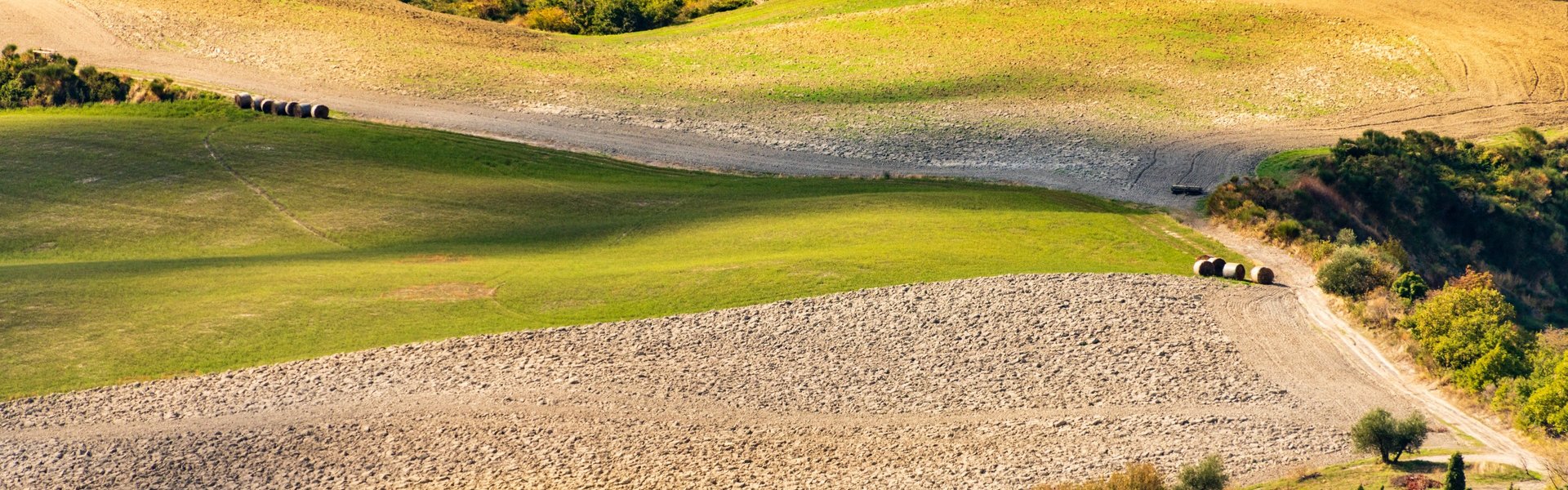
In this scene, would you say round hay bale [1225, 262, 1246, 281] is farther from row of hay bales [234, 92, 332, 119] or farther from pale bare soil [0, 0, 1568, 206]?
row of hay bales [234, 92, 332, 119]

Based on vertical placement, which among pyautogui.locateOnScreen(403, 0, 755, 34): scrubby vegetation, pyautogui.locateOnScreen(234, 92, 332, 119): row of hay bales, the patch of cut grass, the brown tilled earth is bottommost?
the brown tilled earth

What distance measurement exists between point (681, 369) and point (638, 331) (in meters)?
3.78

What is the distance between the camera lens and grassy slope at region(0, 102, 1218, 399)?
140ft

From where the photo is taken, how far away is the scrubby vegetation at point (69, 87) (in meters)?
75.6

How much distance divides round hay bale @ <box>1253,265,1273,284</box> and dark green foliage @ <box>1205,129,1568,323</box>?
845 centimetres

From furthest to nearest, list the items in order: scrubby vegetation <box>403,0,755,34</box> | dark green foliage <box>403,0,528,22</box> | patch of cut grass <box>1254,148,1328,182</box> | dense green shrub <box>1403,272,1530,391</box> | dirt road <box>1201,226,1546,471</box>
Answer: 1. dark green foliage <box>403,0,528,22</box>
2. scrubby vegetation <box>403,0,755,34</box>
3. patch of cut grass <box>1254,148,1328,182</box>
4. dense green shrub <box>1403,272,1530,391</box>
5. dirt road <box>1201,226,1546,471</box>

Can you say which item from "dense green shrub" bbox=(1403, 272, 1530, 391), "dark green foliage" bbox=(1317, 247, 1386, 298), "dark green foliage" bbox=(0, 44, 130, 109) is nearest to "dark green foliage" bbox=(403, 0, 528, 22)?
"dark green foliage" bbox=(0, 44, 130, 109)

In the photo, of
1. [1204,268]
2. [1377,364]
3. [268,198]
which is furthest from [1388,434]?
[268,198]

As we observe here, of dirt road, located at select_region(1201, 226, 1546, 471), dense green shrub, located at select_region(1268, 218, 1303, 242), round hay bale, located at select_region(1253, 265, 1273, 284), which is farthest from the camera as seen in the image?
dense green shrub, located at select_region(1268, 218, 1303, 242)

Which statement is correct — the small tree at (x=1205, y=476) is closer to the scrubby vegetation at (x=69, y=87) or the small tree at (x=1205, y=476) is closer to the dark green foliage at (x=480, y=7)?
the scrubby vegetation at (x=69, y=87)

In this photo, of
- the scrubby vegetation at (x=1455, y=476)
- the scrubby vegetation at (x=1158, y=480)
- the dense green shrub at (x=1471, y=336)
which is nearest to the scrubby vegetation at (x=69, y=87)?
the scrubby vegetation at (x=1158, y=480)

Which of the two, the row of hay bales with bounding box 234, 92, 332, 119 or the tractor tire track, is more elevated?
the row of hay bales with bounding box 234, 92, 332, 119

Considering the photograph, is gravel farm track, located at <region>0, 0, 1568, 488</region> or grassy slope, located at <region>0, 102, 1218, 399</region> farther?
grassy slope, located at <region>0, 102, 1218, 399</region>

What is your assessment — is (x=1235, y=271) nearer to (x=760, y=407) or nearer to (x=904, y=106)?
(x=760, y=407)
